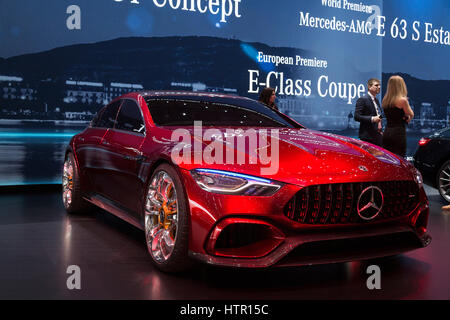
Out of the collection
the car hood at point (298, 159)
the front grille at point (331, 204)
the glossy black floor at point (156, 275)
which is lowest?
the glossy black floor at point (156, 275)

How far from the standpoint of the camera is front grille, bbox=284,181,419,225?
264cm

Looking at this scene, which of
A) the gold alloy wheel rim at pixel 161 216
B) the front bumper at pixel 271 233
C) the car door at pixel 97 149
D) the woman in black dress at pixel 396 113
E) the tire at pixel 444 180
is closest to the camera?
the front bumper at pixel 271 233

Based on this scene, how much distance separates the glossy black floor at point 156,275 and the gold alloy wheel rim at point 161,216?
0.50 ft

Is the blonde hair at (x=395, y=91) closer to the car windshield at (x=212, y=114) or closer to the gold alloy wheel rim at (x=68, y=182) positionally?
the car windshield at (x=212, y=114)

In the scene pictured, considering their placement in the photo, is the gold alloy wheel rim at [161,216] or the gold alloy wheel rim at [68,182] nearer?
the gold alloy wheel rim at [161,216]

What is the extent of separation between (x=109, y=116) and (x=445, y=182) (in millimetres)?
3982

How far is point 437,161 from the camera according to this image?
6.02 meters

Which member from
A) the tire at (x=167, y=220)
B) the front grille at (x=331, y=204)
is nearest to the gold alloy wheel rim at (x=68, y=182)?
the tire at (x=167, y=220)

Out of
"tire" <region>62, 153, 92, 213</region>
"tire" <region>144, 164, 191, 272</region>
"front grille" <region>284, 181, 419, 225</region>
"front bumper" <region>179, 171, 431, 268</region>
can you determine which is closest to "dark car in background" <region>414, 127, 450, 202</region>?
"front grille" <region>284, 181, 419, 225</region>

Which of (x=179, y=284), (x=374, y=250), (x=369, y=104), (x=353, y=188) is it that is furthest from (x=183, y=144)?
(x=369, y=104)

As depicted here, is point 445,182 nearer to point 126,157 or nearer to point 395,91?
point 395,91

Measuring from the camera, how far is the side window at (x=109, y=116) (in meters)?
4.42

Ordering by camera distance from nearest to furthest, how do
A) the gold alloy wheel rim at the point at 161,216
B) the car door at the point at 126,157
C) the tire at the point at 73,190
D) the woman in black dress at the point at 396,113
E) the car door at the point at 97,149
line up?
the gold alloy wheel rim at the point at 161,216 < the car door at the point at 126,157 < the car door at the point at 97,149 < the tire at the point at 73,190 < the woman in black dress at the point at 396,113

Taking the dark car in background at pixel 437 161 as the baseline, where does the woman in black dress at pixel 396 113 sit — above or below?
above
